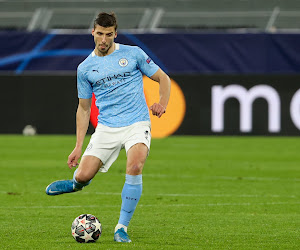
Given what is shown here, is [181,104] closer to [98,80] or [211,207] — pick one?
[211,207]

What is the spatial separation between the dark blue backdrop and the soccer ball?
14.8 m

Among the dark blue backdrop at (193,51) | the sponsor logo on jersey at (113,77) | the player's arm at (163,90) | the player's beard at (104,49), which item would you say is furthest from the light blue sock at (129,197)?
the dark blue backdrop at (193,51)

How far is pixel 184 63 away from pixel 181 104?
4.31ft

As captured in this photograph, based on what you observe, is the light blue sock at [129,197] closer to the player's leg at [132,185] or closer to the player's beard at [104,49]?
the player's leg at [132,185]

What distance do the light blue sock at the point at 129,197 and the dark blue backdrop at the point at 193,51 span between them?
14619 millimetres

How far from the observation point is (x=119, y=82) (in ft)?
24.3

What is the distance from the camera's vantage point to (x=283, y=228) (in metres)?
7.78

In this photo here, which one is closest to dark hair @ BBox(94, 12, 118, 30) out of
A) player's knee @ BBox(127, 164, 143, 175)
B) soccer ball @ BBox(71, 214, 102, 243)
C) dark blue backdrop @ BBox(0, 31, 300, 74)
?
player's knee @ BBox(127, 164, 143, 175)

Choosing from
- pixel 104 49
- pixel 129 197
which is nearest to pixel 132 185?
pixel 129 197

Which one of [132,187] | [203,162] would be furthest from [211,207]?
[203,162]

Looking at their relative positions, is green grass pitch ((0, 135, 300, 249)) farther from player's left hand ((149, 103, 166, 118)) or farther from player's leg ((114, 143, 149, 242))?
player's left hand ((149, 103, 166, 118))

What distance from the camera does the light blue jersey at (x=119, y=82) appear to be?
7.39m

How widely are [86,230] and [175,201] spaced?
3.01 meters

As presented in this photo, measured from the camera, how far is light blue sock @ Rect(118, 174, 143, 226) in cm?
710
